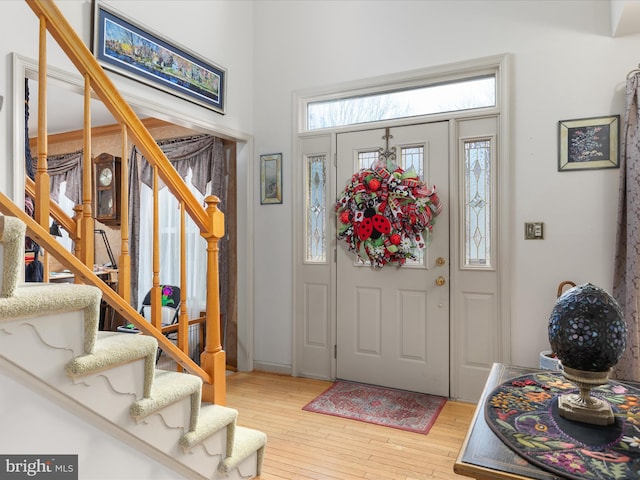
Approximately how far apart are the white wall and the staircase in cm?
222

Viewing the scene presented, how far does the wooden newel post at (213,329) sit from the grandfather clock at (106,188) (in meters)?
3.48

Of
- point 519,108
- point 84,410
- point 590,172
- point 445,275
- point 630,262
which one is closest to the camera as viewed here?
point 84,410

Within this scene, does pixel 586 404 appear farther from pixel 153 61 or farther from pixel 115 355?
pixel 153 61

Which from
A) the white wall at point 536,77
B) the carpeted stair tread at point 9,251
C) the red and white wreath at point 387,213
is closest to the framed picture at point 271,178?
the red and white wreath at point 387,213

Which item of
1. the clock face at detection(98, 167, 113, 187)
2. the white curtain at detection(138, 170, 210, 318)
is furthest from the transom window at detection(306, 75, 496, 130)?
the clock face at detection(98, 167, 113, 187)

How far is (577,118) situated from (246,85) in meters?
2.67

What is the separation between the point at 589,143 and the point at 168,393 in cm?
288

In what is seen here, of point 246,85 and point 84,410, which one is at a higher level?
point 246,85

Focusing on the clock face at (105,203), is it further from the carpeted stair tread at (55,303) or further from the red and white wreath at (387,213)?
the carpeted stair tread at (55,303)

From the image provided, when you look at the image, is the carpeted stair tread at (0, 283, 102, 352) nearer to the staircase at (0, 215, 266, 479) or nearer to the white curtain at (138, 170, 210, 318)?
the staircase at (0, 215, 266, 479)

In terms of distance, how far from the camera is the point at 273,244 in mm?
3645

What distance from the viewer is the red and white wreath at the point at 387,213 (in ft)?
9.89

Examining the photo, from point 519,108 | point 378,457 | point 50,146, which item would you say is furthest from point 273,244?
point 50,146

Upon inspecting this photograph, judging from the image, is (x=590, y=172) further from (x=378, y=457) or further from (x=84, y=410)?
(x=84, y=410)
